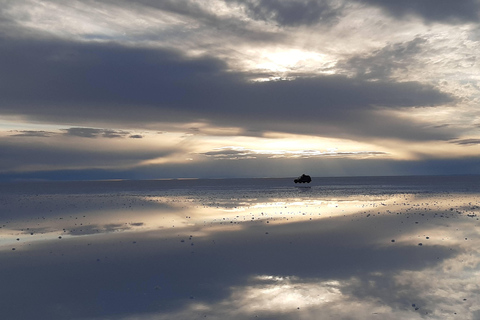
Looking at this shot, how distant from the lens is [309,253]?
15.1 m

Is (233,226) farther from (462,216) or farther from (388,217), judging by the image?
(462,216)

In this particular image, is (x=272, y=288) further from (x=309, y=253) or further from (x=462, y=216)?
(x=462, y=216)

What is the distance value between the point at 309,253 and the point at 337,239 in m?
3.56

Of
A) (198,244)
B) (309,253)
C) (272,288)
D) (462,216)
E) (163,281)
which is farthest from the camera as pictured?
(462,216)

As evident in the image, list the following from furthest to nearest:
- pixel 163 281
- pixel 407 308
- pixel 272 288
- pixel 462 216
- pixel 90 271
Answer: pixel 462 216
pixel 90 271
pixel 163 281
pixel 272 288
pixel 407 308

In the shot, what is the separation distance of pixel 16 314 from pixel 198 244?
8.82 m

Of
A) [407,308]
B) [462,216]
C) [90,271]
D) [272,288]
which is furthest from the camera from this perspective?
[462,216]

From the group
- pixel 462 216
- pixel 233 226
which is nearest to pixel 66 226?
pixel 233 226

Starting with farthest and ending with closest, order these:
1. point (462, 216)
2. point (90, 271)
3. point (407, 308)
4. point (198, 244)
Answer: point (462, 216)
point (198, 244)
point (90, 271)
point (407, 308)

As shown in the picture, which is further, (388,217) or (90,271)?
(388,217)

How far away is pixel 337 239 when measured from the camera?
18062 millimetres

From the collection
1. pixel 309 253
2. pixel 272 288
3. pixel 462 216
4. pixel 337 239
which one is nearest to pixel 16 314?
pixel 272 288

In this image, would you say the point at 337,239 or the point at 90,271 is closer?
the point at 90,271

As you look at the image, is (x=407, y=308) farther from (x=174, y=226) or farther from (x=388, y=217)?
(x=388, y=217)
